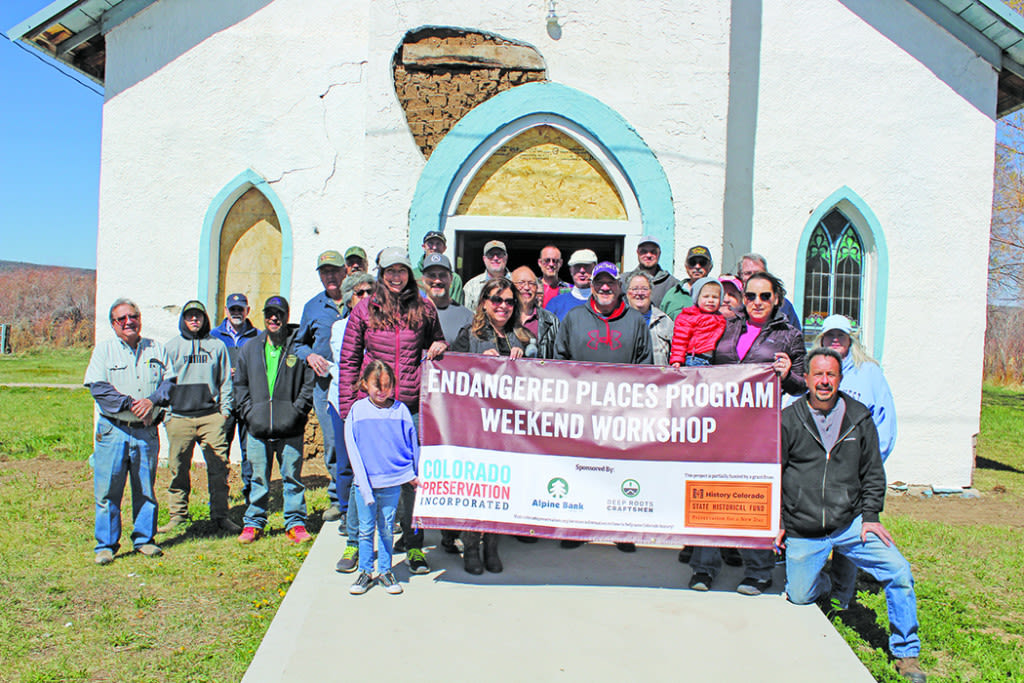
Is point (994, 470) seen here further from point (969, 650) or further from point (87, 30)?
point (87, 30)

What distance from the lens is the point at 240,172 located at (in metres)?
8.69

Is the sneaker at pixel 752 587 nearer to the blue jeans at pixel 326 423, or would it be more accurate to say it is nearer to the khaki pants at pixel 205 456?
the blue jeans at pixel 326 423

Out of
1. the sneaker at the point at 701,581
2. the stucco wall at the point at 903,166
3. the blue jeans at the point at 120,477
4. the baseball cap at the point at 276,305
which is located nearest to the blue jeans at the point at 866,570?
the sneaker at the point at 701,581

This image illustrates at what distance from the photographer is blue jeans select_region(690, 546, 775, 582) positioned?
5023mm

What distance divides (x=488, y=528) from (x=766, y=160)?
5888 millimetres

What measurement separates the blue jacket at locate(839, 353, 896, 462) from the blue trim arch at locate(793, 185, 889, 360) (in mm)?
3593

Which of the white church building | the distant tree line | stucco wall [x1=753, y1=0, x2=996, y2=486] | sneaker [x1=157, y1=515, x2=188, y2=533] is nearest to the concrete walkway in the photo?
sneaker [x1=157, y1=515, x2=188, y2=533]

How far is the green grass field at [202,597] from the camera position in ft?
14.3

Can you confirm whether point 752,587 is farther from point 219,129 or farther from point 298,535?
point 219,129

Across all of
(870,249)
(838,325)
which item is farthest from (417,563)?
(870,249)

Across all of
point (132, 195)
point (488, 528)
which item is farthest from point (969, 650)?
point (132, 195)

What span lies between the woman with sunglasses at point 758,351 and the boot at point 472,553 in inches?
54.3

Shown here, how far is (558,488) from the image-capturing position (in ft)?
16.2

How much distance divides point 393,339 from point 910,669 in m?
3.53
